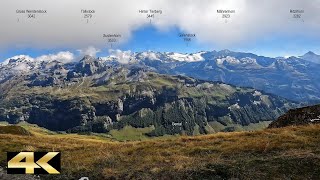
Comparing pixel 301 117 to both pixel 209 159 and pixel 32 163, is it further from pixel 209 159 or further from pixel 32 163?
pixel 32 163

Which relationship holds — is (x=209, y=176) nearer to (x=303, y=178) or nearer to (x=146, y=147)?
(x=303, y=178)

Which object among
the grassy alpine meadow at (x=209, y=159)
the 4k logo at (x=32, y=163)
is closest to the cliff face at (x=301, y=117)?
the grassy alpine meadow at (x=209, y=159)

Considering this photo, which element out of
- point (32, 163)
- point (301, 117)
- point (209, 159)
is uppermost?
point (32, 163)

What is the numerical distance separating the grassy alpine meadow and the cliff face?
8.29 m

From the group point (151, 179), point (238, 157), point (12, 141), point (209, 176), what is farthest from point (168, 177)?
point (12, 141)

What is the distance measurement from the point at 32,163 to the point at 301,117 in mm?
36308

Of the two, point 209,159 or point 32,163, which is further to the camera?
point 209,159

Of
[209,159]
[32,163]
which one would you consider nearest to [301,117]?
[209,159]

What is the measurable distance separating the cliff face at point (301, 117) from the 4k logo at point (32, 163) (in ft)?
110

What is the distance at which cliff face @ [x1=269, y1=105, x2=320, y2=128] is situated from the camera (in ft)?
137

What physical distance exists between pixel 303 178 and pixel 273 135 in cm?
1204

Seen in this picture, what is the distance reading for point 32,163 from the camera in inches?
574

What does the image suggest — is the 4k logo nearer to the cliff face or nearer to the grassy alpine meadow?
the grassy alpine meadow

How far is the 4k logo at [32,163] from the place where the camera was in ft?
47.7
